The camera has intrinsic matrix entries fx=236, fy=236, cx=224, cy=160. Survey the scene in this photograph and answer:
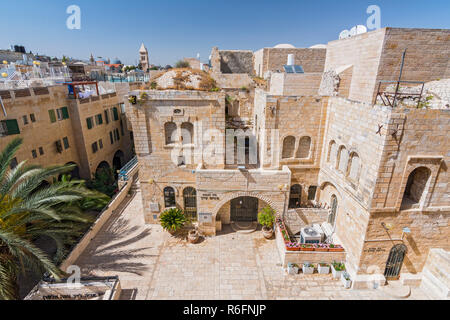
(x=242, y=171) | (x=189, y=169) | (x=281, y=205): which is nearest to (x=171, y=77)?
(x=189, y=169)

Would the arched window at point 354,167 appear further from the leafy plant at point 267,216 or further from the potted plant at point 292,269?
the potted plant at point 292,269

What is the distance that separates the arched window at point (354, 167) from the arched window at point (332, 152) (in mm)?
1312

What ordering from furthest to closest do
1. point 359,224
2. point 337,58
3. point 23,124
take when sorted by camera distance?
point 337,58, point 23,124, point 359,224

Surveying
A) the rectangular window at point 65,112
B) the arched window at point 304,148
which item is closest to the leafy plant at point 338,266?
the arched window at point 304,148

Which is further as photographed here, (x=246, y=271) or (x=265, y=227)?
(x=265, y=227)

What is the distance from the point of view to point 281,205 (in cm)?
1209

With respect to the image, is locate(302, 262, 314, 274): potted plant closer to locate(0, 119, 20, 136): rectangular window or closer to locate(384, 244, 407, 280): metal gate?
locate(384, 244, 407, 280): metal gate

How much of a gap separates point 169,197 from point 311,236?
760cm

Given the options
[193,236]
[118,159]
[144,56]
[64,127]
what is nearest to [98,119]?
[64,127]

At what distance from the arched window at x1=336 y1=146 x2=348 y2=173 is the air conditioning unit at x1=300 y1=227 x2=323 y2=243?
10.5 feet

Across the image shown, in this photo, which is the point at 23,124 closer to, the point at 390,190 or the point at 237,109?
the point at 237,109

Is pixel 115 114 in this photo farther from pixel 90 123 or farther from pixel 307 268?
pixel 307 268

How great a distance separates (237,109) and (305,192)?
13269 mm
